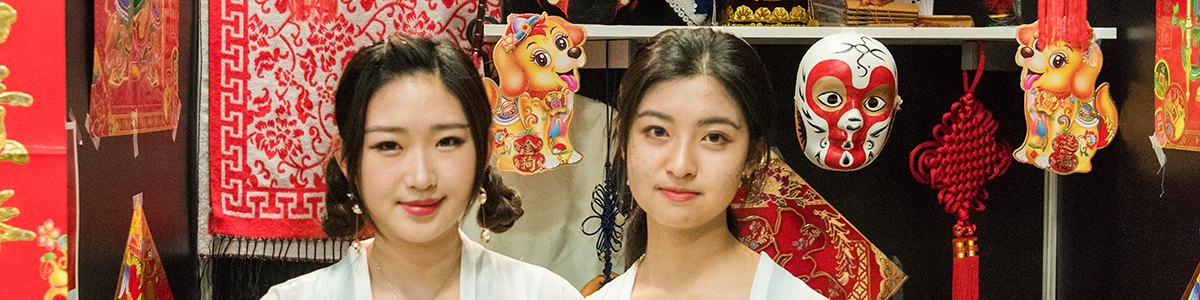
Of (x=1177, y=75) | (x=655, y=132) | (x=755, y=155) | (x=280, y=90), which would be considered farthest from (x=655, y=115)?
(x=1177, y=75)

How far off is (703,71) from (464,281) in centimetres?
36

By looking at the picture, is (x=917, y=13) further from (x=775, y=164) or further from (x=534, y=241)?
(x=534, y=241)

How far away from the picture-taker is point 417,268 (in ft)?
3.18

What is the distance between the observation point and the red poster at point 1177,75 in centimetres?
111

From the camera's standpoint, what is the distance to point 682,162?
0.95m

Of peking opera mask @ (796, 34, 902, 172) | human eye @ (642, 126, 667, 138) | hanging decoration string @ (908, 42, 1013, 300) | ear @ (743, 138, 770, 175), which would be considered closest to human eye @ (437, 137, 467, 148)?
human eye @ (642, 126, 667, 138)

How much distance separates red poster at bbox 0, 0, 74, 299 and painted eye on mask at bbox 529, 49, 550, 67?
20.5 inches

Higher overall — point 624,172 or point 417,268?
point 624,172

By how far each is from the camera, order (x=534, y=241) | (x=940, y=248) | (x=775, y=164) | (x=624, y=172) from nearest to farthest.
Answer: (x=624, y=172)
(x=534, y=241)
(x=775, y=164)
(x=940, y=248)

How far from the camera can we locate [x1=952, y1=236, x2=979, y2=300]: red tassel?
1259 millimetres

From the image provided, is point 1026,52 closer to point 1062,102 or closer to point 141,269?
point 1062,102

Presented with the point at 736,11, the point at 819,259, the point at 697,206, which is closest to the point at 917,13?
the point at 736,11

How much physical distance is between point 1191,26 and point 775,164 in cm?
57

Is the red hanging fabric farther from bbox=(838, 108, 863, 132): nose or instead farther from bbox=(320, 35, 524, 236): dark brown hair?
bbox=(320, 35, 524, 236): dark brown hair
